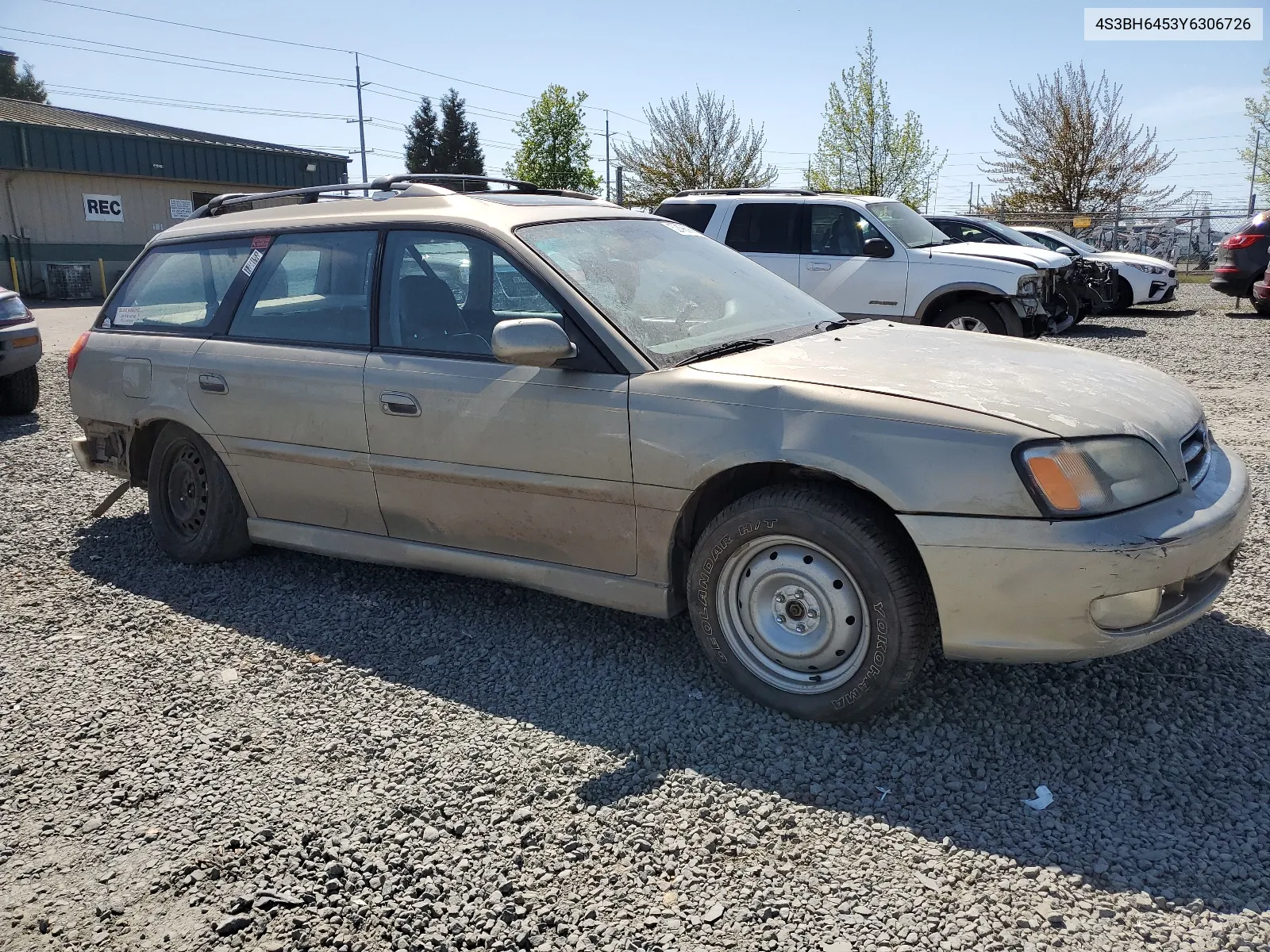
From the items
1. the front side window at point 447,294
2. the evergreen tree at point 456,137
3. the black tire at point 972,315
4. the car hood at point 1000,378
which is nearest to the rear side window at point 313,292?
A: the front side window at point 447,294

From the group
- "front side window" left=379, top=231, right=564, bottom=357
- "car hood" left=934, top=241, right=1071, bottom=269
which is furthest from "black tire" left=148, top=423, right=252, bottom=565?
"car hood" left=934, top=241, right=1071, bottom=269

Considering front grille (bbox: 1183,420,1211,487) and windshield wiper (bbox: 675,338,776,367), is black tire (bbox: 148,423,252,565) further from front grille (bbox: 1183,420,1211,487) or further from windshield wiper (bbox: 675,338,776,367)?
front grille (bbox: 1183,420,1211,487)

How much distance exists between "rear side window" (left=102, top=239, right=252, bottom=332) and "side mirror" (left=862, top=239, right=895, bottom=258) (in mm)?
7157

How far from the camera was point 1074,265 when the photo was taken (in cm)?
1377

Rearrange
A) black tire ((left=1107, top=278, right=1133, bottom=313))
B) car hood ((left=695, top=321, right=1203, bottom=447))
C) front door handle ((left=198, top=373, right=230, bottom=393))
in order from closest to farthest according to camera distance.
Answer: car hood ((left=695, top=321, right=1203, bottom=447)), front door handle ((left=198, top=373, right=230, bottom=393)), black tire ((left=1107, top=278, right=1133, bottom=313))

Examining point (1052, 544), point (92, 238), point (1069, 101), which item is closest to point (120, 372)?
point (1052, 544)

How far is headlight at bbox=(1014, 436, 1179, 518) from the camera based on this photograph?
9.57 feet

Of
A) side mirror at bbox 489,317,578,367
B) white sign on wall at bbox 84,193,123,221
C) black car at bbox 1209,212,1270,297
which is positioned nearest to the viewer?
side mirror at bbox 489,317,578,367

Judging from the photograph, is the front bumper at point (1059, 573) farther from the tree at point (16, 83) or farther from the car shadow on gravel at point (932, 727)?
the tree at point (16, 83)

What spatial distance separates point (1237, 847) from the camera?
8.59ft

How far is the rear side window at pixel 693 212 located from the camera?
1115 cm

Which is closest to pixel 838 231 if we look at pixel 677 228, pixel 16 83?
pixel 677 228

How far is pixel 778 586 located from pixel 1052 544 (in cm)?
89

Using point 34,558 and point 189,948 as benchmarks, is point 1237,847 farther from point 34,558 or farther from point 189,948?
point 34,558
